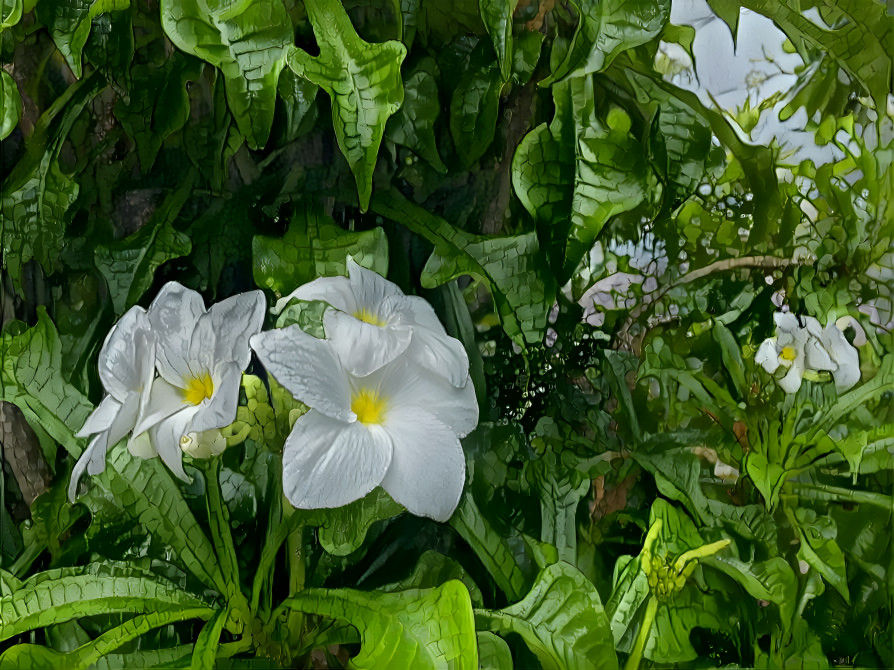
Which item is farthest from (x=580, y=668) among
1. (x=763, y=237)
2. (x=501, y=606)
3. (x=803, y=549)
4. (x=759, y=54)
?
(x=759, y=54)

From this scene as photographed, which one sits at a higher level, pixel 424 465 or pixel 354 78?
pixel 354 78

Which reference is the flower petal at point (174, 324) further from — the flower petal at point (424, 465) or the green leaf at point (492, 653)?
the green leaf at point (492, 653)

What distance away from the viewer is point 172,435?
0.52 metres

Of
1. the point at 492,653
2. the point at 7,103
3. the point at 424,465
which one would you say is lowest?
the point at 492,653

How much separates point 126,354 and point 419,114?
257mm

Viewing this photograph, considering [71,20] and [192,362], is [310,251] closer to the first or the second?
[192,362]

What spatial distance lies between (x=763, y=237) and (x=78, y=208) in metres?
0.47

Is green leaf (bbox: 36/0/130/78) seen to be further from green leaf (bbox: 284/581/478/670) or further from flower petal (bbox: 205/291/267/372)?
green leaf (bbox: 284/581/478/670)

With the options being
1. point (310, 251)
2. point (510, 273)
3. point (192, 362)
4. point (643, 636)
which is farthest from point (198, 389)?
point (643, 636)

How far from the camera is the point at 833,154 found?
518 mm

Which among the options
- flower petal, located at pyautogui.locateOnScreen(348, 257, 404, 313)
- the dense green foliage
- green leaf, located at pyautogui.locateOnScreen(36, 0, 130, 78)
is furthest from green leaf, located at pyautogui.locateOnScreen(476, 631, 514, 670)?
green leaf, located at pyautogui.locateOnScreen(36, 0, 130, 78)

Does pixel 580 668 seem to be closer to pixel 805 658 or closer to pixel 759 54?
pixel 805 658

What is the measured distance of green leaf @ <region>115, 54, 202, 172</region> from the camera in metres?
0.54

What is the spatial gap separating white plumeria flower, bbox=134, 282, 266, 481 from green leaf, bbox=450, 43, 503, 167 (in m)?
0.17
